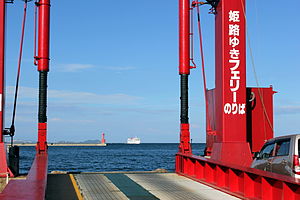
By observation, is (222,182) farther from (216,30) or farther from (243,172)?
(216,30)

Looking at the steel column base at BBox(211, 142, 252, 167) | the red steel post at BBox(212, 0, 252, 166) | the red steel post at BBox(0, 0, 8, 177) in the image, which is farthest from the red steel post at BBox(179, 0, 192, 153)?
the red steel post at BBox(0, 0, 8, 177)

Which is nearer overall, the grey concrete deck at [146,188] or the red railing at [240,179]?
the red railing at [240,179]

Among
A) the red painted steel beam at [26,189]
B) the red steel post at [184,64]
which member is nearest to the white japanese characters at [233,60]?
the red steel post at [184,64]

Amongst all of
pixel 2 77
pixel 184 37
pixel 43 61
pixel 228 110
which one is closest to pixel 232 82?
pixel 228 110

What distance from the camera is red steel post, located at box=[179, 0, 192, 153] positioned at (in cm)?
2111

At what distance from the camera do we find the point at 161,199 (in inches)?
509

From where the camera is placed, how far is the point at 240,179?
1357 cm

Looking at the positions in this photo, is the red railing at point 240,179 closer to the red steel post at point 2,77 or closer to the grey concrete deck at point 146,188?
the grey concrete deck at point 146,188

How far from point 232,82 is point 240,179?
6287 mm

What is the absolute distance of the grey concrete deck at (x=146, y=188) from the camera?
13461 mm

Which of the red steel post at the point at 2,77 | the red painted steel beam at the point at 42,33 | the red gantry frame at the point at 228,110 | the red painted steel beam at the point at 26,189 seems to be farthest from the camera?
the red painted steel beam at the point at 42,33

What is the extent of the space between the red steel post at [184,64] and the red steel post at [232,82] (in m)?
2.09

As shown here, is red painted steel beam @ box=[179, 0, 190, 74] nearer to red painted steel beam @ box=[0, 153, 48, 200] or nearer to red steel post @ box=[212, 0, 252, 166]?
red steel post @ box=[212, 0, 252, 166]

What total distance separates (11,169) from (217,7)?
10.2 m
